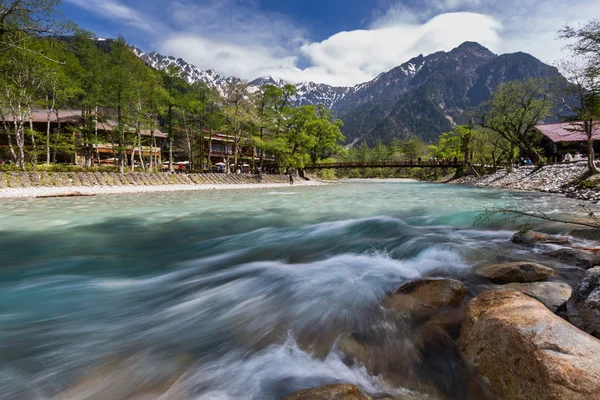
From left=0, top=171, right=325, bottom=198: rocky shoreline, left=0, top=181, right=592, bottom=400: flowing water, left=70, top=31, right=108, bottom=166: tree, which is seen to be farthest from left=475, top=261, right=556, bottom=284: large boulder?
left=70, top=31, right=108, bottom=166: tree

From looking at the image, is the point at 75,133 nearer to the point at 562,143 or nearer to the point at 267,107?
the point at 267,107

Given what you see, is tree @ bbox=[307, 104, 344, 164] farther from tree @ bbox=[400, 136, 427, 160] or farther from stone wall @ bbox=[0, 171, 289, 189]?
tree @ bbox=[400, 136, 427, 160]

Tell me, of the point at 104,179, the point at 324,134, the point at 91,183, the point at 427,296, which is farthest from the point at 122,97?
the point at 427,296

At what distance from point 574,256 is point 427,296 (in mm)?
3504

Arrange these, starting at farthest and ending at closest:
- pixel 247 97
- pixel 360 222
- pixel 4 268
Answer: pixel 247 97, pixel 360 222, pixel 4 268

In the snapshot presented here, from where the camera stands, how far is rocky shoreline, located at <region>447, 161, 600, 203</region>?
18513mm

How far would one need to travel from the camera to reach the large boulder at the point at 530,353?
1.80 metres

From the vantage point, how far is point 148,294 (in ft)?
14.9

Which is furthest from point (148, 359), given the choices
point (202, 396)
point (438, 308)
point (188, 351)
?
point (438, 308)

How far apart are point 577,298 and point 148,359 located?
14.2 ft

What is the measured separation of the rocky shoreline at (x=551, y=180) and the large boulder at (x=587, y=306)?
625 inches

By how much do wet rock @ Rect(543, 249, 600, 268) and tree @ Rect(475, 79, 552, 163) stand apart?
3788cm

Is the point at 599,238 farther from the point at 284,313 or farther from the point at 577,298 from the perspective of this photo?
the point at 284,313

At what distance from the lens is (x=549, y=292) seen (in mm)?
3381
